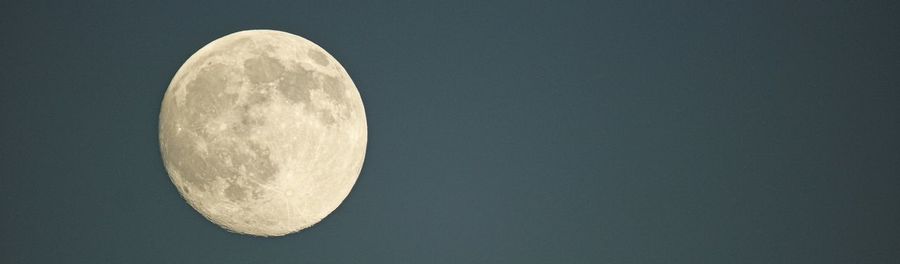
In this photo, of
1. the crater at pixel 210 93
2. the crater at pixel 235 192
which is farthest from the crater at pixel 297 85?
the crater at pixel 235 192

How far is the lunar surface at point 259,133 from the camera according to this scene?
358 cm

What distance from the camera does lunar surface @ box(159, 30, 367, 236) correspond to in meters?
3.58

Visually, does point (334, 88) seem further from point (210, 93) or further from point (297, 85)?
point (210, 93)

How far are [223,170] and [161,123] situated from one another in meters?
0.65

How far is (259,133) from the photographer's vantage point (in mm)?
3543

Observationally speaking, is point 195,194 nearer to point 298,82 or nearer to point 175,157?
point 175,157

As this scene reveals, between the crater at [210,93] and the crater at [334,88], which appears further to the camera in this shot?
the crater at [334,88]

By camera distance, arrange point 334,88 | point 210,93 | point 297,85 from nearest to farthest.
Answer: point 210,93
point 297,85
point 334,88

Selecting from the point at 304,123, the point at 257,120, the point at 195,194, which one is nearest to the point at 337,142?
the point at 304,123

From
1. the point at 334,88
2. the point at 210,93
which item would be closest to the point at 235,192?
the point at 210,93

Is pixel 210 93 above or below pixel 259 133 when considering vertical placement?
above

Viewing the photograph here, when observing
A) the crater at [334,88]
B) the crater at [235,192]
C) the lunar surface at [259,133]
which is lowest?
the crater at [235,192]

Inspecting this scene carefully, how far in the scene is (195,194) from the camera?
385 cm

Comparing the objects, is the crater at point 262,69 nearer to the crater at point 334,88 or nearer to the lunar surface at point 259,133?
the lunar surface at point 259,133
